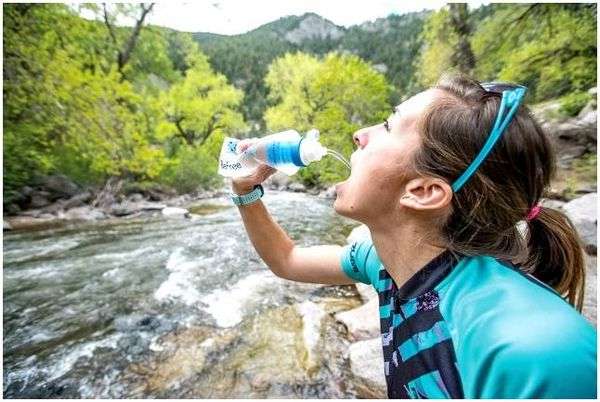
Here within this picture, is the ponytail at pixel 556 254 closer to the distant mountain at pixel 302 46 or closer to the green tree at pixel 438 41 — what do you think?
the green tree at pixel 438 41

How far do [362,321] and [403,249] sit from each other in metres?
2.70

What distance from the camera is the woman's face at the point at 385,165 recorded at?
47.3 inches

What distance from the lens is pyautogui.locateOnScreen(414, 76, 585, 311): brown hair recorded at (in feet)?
3.52

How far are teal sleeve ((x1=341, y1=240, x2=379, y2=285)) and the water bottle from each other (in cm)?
44

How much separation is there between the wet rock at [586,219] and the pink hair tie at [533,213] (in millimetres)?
5477

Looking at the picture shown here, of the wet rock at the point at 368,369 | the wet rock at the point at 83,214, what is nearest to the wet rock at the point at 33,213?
the wet rock at the point at 83,214

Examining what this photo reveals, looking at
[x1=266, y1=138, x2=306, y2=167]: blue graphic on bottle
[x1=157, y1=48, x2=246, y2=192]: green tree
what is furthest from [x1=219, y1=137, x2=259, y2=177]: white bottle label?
[x1=157, y1=48, x2=246, y2=192]: green tree

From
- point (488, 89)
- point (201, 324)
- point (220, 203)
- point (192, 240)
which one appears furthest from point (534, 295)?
point (220, 203)

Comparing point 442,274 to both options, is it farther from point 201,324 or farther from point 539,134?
point 201,324

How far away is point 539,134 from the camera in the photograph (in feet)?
3.59

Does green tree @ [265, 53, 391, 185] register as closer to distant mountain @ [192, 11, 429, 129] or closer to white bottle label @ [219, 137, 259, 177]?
distant mountain @ [192, 11, 429, 129]

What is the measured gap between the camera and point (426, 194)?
1.16m

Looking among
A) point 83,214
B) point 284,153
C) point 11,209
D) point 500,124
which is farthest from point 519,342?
point 11,209

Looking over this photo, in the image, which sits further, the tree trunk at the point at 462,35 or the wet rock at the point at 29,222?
the wet rock at the point at 29,222
